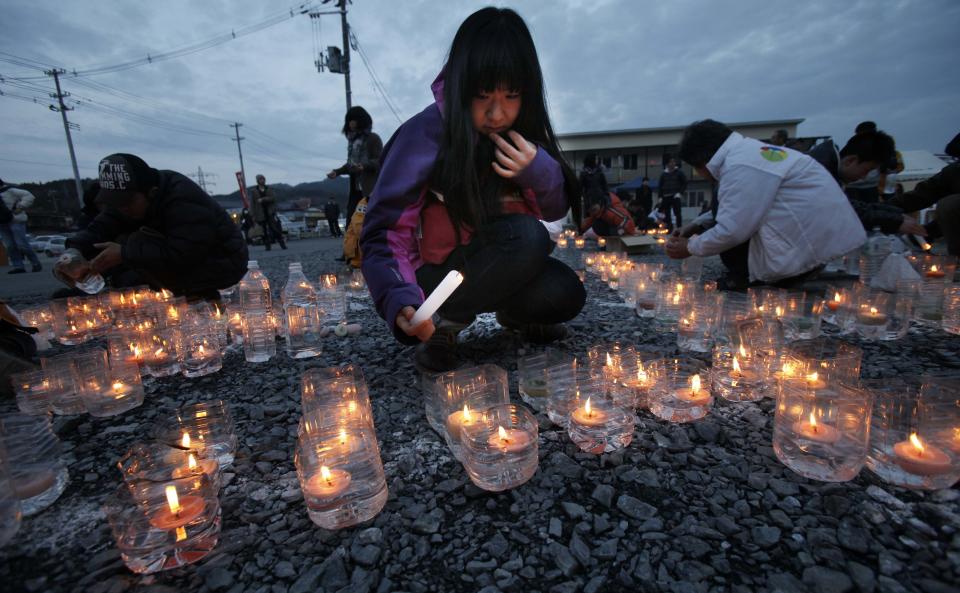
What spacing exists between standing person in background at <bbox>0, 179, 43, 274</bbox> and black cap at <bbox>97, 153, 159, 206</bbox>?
8.32 m

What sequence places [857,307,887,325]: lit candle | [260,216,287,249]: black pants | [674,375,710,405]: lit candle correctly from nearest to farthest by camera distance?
[674,375,710,405]: lit candle, [857,307,887,325]: lit candle, [260,216,287,249]: black pants

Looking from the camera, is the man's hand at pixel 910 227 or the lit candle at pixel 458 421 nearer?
the lit candle at pixel 458 421

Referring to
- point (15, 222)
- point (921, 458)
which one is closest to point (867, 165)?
point (921, 458)

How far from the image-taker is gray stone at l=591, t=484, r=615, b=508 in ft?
5.64

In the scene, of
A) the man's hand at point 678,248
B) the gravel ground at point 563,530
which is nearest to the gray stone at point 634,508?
the gravel ground at point 563,530

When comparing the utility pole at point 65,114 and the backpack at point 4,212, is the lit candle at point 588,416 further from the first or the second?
the utility pole at point 65,114

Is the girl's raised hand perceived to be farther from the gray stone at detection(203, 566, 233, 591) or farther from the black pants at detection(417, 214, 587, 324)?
the gray stone at detection(203, 566, 233, 591)

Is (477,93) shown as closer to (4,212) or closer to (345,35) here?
(4,212)

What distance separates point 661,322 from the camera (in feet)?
13.6

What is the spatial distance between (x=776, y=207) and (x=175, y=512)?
514 centimetres

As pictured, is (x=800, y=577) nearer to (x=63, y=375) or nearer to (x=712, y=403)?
(x=712, y=403)

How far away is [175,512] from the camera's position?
1540 millimetres

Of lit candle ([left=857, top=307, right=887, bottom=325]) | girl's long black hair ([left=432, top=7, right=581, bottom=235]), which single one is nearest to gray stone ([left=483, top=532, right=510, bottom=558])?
girl's long black hair ([left=432, top=7, right=581, bottom=235])

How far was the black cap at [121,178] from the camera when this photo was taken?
410cm
